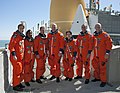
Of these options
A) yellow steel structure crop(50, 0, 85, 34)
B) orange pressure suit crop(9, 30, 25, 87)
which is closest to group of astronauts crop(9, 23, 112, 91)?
orange pressure suit crop(9, 30, 25, 87)

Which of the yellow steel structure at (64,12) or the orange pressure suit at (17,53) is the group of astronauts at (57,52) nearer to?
the orange pressure suit at (17,53)

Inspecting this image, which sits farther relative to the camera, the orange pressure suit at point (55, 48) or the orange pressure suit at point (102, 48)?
the orange pressure suit at point (55, 48)

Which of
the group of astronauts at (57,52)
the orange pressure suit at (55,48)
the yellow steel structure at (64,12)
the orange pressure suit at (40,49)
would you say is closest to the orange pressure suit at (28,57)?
the group of astronauts at (57,52)

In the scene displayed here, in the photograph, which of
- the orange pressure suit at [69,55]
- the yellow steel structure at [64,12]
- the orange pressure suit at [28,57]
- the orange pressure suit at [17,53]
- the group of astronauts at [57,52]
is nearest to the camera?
the orange pressure suit at [17,53]

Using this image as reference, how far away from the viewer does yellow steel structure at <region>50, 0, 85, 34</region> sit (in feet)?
81.4

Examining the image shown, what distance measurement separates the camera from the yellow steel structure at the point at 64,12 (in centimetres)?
2481

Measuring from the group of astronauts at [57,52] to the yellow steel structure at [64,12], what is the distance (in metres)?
18.5

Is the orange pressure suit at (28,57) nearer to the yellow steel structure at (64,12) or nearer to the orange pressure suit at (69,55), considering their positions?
the orange pressure suit at (69,55)

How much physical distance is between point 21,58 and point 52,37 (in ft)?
4.23

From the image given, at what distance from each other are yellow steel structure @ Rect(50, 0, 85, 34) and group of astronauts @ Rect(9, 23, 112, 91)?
18.5 m

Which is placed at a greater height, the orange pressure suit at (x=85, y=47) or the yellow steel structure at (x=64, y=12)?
the yellow steel structure at (x=64, y=12)

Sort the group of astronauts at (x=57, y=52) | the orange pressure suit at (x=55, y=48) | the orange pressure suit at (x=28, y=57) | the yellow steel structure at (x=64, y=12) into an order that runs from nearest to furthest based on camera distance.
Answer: the group of astronauts at (x=57, y=52)
the orange pressure suit at (x=28, y=57)
the orange pressure suit at (x=55, y=48)
the yellow steel structure at (x=64, y=12)

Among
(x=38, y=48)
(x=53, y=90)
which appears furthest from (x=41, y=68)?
(x=53, y=90)

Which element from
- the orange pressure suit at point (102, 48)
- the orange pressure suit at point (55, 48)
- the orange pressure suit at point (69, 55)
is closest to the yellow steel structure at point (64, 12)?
the orange pressure suit at point (69, 55)
